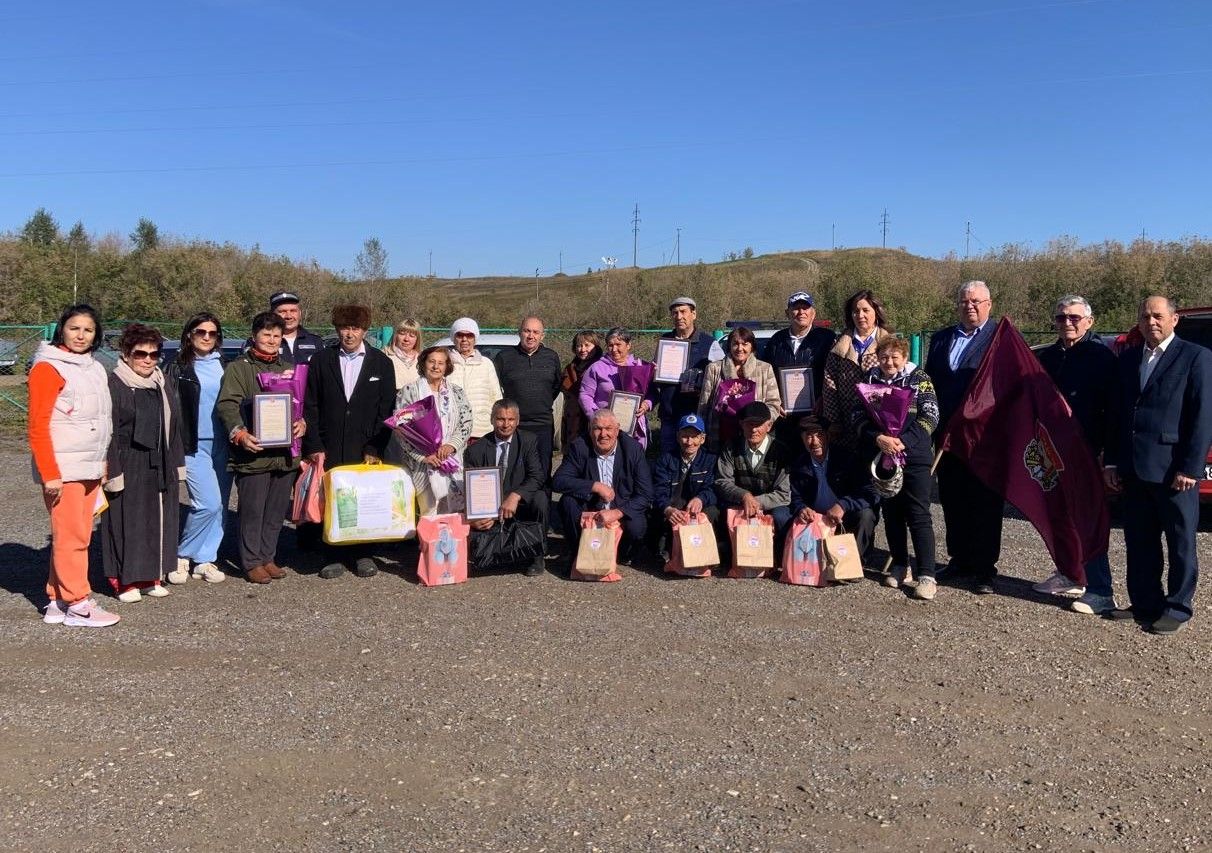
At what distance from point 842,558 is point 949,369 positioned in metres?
1.49

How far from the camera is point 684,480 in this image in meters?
7.08

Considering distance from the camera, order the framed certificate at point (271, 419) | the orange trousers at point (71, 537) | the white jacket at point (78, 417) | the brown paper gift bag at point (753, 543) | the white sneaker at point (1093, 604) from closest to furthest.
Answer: the white jacket at point (78, 417), the orange trousers at point (71, 537), the white sneaker at point (1093, 604), the framed certificate at point (271, 419), the brown paper gift bag at point (753, 543)

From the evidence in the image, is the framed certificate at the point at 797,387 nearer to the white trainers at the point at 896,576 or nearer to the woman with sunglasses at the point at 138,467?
the white trainers at the point at 896,576

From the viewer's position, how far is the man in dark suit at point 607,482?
695cm

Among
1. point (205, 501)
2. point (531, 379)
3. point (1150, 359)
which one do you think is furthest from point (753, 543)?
point (205, 501)

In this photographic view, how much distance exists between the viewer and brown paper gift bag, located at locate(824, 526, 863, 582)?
6.50m

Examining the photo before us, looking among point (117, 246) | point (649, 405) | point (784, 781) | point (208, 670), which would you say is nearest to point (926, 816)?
point (784, 781)

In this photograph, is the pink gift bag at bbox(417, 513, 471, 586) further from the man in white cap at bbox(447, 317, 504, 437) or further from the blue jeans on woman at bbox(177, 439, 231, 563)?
the blue jeans on woman at bbox(177, 439, 231, 563)

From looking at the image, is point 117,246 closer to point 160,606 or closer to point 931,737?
point 160,606

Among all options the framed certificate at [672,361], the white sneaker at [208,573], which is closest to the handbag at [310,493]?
the white sneaker at [208,573]

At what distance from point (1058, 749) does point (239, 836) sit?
332 centimetres

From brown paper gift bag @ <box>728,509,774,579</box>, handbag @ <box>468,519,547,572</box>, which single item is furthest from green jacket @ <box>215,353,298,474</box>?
→ brown paper gift bag @ <box>728,509,774,579</box>

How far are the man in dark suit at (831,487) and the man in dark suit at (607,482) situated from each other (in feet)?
3.62

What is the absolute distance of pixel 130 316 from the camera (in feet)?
124
